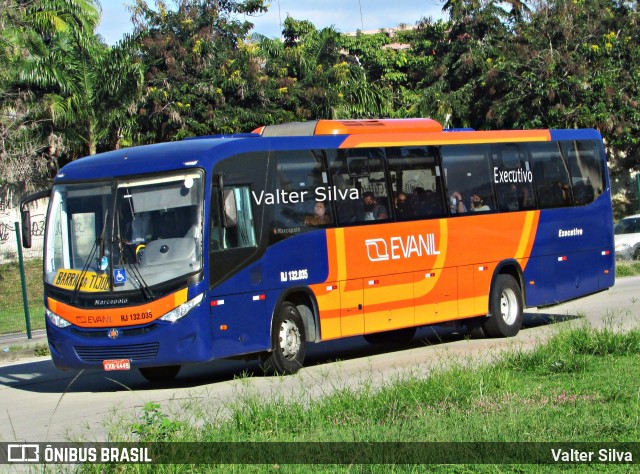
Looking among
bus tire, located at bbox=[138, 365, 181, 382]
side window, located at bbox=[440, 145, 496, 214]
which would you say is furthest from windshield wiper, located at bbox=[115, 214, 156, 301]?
side window, located at bbox=[440, 145, 496, 214]

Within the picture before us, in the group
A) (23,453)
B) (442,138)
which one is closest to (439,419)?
(23,453)

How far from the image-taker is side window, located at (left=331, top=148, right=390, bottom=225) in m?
14.9

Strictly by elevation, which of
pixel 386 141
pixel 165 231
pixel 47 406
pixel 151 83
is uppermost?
pixel 151 83

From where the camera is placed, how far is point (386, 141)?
1567 cm

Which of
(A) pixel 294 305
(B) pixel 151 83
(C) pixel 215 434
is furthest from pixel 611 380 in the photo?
(B) pixel 151 83

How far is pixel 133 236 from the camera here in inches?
503

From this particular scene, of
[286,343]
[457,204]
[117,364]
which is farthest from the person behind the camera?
[457,204]

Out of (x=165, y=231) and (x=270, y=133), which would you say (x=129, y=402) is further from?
(x=270, y=133)

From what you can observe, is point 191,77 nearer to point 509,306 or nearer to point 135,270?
point 509,306

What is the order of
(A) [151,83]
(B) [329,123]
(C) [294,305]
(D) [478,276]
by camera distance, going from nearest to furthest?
(C) [294,305]
(B) [329,123]
(D) [478,276]
(A) [151,83]

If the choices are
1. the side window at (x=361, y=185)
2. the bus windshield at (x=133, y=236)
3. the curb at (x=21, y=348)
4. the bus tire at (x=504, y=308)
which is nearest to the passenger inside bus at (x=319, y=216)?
the side window at (x=361, y=185)

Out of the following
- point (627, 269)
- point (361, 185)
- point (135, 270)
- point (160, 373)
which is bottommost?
point (160, 373)

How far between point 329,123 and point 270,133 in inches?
37.9

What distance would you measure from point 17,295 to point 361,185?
17525 millimetres
